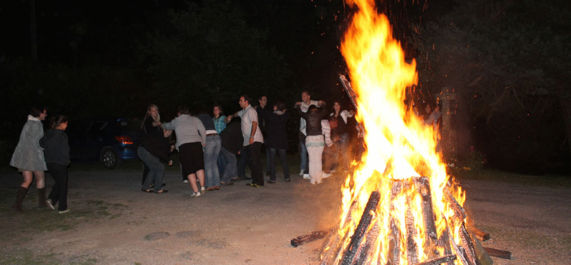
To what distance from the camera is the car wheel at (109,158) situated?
50.9 ft

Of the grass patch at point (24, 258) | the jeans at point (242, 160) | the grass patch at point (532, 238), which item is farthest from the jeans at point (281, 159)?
the grass patch at point (24, 258)

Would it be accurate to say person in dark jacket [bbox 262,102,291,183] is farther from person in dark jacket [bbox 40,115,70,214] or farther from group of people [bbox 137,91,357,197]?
person in dark jacket [bbox 40,115,70,214]

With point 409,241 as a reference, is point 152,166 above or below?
above

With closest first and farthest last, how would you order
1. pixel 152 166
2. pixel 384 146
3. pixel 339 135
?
pixel 384 146
pixel 152 166
pixel 339 135

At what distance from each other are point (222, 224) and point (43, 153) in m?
3.79

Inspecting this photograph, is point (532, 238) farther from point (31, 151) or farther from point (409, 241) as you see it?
point (31, 151)

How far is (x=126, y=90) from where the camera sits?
2458 cm

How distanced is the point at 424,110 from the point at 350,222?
26.6 feet

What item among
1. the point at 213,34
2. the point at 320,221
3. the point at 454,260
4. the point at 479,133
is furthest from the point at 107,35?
the point at 454,260

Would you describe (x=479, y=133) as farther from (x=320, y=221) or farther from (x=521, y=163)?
(x=320, y=221)

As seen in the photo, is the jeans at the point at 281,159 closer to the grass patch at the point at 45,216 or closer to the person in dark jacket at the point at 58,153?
the grass patch at the point at 45,216

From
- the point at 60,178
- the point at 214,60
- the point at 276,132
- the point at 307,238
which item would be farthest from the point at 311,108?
the point at 214,60

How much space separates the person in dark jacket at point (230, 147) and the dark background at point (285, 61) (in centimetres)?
109

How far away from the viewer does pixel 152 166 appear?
9945mm
